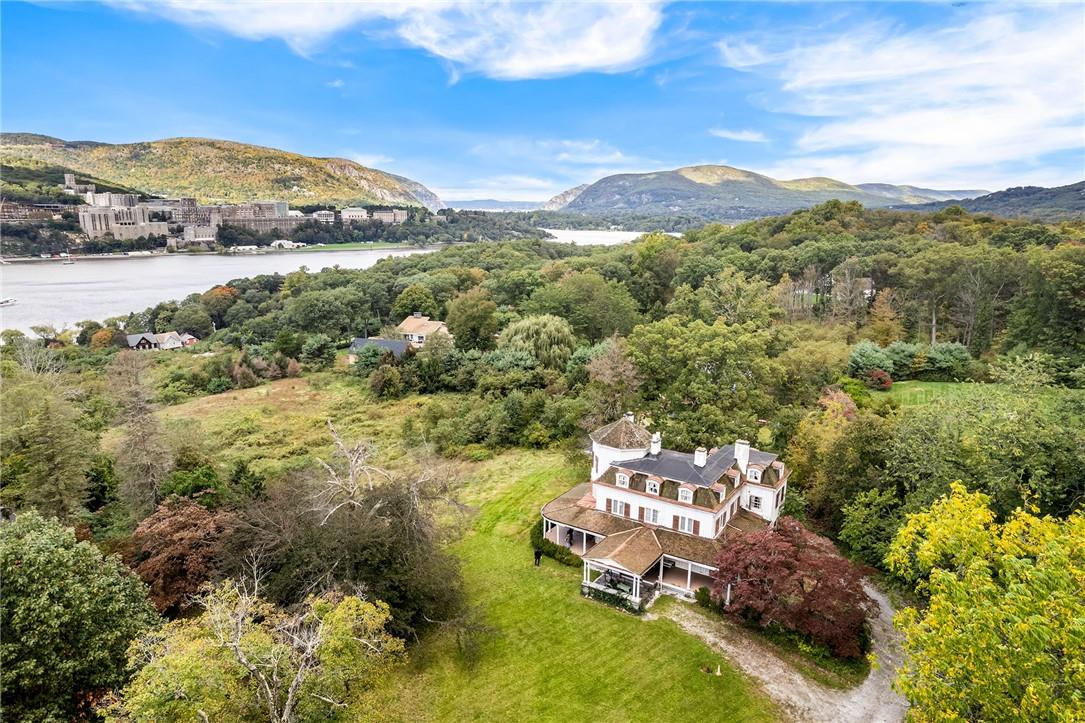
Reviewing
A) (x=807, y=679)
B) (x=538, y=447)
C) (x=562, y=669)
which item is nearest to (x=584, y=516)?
(x=562, y=669)

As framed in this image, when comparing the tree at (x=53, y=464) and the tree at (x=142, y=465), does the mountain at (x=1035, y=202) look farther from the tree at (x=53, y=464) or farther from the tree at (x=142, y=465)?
the tree at (x=53, y=464)

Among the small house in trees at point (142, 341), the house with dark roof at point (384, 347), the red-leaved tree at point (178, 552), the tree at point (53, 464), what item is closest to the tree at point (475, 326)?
the house with dark roof at point (384, 347)

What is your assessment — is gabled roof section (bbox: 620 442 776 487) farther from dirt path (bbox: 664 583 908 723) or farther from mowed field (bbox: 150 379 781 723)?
mowed field (bbox: 150 379 781 723)

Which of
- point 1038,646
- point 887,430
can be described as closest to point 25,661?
point 1038,646

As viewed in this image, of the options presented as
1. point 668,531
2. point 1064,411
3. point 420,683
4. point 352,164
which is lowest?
point 420,683

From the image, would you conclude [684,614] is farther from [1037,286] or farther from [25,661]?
[1037,286]

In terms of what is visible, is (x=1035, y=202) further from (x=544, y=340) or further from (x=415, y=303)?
(x=415, y=303)

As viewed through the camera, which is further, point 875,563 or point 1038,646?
point 875,563
